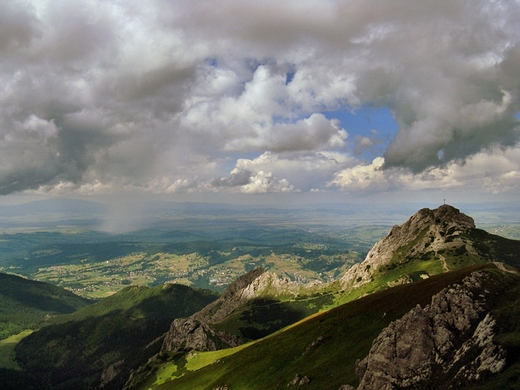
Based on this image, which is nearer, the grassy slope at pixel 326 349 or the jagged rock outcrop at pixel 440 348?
the jagged rock outcrop at pixel 440 348

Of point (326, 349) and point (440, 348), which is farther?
point (326, 349)

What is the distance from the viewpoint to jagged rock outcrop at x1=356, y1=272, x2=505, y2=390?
4419 cm

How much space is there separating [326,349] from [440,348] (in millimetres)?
39248

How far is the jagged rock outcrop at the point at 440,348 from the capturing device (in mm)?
44188

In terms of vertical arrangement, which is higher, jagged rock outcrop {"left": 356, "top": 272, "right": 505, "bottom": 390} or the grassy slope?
jagged rock outcrop {"left": 356, "top": 272, "right": 505, "bottom": 390}

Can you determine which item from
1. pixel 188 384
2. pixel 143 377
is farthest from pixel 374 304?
pixel 143 377

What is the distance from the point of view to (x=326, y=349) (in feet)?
288

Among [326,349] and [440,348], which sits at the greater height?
[440,348]

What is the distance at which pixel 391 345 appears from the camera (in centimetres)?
5644

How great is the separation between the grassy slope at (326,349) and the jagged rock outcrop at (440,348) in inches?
393

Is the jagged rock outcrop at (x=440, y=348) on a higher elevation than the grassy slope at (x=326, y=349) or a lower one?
higher

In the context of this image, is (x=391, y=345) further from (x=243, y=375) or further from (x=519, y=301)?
(x=243, y=375)

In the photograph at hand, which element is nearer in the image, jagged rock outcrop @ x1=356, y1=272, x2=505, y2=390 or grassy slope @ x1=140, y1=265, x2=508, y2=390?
jagged rock outcrop @ x1=356, y1=272, x2=505, y2=390

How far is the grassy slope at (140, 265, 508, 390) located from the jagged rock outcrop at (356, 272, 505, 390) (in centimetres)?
997
